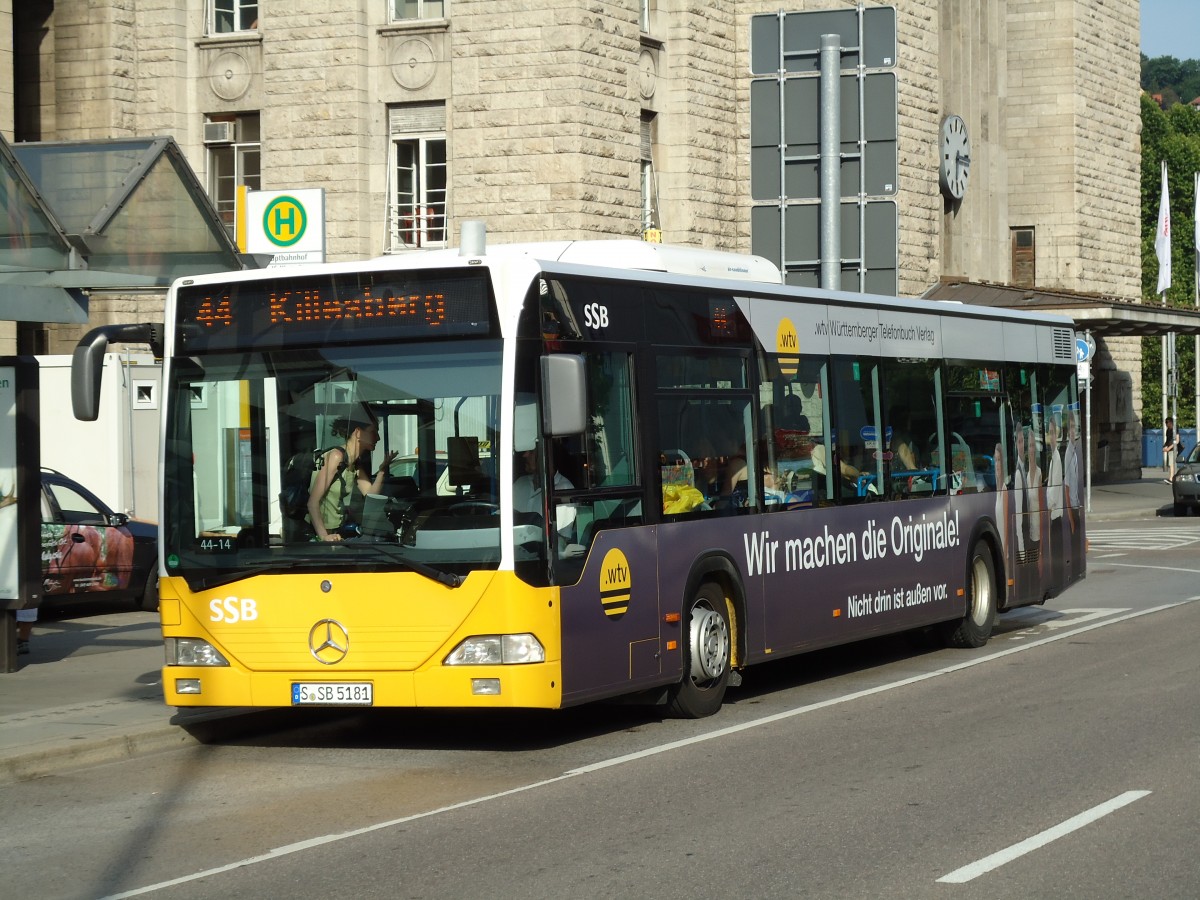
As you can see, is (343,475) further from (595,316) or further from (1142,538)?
(1142,538)

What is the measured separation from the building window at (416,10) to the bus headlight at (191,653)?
63.3 feet

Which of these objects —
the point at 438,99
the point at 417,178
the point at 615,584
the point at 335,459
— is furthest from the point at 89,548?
the point at 438,99

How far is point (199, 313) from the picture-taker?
10.9m

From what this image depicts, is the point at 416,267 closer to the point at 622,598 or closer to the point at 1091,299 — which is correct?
the point at 622,598

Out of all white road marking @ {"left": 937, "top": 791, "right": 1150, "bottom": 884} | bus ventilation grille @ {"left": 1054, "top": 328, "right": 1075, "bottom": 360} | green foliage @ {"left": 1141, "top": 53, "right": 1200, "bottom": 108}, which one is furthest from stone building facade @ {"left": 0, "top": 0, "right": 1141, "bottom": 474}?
green foliage @ {"left": 1141, "top": 53, "right": 1200, "bottom": 108}

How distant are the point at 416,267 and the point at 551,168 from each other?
57.7 feet

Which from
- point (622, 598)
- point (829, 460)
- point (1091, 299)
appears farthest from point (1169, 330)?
point (622, 598)

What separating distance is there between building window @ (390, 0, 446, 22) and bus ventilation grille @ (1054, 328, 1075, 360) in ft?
44.9

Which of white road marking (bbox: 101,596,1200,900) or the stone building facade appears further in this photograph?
the stone building facade

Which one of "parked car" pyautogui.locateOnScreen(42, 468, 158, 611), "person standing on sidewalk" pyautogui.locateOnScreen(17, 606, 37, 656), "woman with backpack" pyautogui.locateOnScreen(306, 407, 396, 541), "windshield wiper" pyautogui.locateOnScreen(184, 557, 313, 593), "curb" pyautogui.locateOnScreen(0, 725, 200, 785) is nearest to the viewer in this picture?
"curb" pyautogui.locateOnScreen(0, 725, 200, 785)

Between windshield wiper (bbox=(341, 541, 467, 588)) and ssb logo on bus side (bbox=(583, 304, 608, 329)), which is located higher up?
ssb logo on bus side (bbox=(583, 304, 608, 329))

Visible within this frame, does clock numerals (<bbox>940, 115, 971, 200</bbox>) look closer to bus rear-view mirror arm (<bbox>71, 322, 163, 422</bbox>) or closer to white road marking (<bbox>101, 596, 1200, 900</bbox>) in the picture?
white road marking (<bbox>101, 596, 1200, 900</bbox>)

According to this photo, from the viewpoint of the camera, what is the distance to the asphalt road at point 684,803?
23.6ft

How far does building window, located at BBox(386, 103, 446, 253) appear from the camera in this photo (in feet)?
94.6
